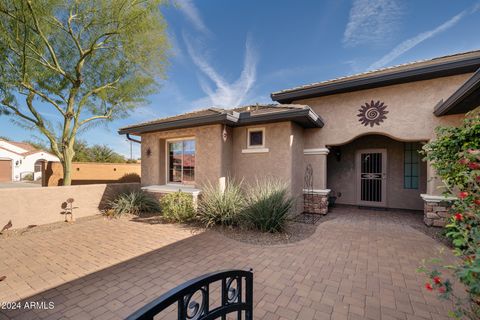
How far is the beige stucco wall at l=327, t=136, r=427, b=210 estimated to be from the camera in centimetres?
864

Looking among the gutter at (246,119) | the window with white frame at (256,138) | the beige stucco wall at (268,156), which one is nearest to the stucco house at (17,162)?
the gutter at (246,119)

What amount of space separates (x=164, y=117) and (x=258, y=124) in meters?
5.21

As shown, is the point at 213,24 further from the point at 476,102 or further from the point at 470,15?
the point at 476,102

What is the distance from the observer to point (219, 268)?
153 inches

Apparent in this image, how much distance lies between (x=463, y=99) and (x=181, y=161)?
30.3 feet

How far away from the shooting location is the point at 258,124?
7805 mm

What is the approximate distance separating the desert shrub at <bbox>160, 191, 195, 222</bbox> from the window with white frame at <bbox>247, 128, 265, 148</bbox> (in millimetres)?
3095

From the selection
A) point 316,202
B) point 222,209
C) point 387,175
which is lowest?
point 316,202

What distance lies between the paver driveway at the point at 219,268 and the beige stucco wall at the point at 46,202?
134 centimetres

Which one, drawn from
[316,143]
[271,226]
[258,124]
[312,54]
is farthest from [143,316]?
[312,54]


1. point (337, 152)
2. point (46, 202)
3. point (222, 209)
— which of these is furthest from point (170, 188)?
point (337, 152)

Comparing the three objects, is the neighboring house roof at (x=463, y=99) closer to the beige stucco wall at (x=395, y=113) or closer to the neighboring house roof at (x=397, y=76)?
the beige stucco wall at (x=395, y=113)

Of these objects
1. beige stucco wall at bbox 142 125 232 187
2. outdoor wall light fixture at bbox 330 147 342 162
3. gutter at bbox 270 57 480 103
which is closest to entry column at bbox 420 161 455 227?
gutter at bbox 270 57 480 103

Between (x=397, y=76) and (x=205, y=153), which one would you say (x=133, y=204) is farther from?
(x=397, y=76)
